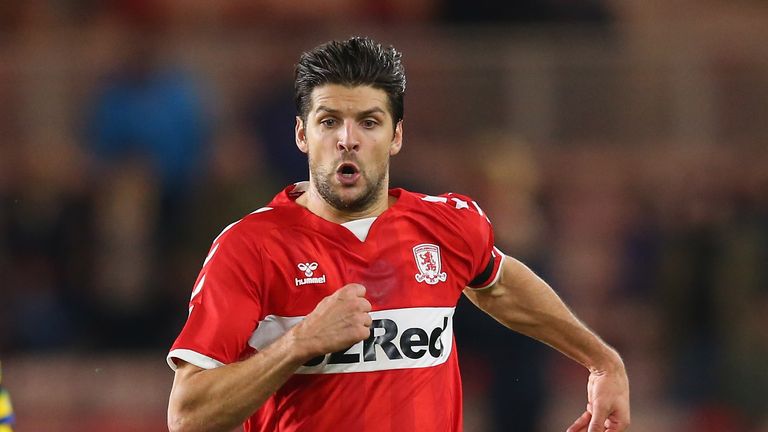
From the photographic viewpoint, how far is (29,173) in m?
9.48

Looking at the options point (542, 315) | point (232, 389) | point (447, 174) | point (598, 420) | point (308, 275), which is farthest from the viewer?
point (447, 174)

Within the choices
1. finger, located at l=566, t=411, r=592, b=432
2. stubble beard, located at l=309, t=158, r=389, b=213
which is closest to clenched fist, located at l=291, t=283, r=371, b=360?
stubble beard, located at l=309, t=158, r=389, b=213

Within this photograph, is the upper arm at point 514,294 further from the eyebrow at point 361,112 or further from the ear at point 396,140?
the eyebrow at point 361,112

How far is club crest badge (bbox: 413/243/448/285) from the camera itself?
13.2ft

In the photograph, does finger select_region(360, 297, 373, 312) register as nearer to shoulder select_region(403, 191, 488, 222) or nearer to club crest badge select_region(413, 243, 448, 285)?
club crest badge select_region(413, 243, 448, 285)

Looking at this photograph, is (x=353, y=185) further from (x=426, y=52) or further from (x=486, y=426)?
(x=426, y=52)

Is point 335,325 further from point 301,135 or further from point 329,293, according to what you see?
point 301,135

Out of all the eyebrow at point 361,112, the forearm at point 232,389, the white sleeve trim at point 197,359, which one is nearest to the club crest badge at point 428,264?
the eyebrow at point 361,112

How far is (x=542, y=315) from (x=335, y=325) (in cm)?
123

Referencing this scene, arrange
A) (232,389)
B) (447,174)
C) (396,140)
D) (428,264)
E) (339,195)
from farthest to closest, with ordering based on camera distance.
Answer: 1. (447,174)
2. (396,140)
3. (428,264)
4. (339,195)
5. (232,389)

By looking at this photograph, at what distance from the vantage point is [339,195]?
3938 mm

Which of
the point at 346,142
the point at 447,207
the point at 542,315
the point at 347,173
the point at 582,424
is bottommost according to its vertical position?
the point at 582,424

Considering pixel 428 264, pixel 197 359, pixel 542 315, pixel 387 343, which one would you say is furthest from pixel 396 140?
pixel 197 359

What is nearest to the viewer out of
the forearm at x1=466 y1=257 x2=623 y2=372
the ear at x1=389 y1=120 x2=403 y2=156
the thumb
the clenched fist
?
the clenched fist
